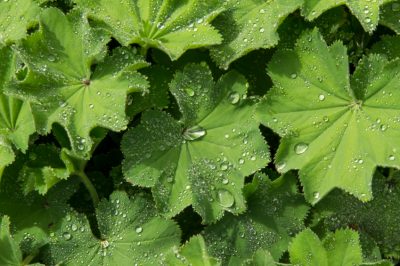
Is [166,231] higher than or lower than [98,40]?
lower

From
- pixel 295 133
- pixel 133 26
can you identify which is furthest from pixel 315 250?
pixel 133 26

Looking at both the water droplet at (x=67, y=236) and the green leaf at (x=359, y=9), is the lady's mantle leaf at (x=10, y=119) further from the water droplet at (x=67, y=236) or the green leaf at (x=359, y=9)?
the green leaf at (x=359, y=9)

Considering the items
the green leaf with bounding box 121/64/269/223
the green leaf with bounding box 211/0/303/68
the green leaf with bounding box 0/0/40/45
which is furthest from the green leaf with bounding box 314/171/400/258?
the green leaf with bounding box 0/0/40/45

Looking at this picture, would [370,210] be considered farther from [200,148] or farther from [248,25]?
[248,25]

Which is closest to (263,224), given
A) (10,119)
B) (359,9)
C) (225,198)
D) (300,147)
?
(225,198)

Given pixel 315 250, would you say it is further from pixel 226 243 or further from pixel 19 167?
pixel 19 167

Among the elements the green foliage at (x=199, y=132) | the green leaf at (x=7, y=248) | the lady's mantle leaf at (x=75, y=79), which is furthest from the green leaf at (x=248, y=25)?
the green leaf at (x=7, y=248)
